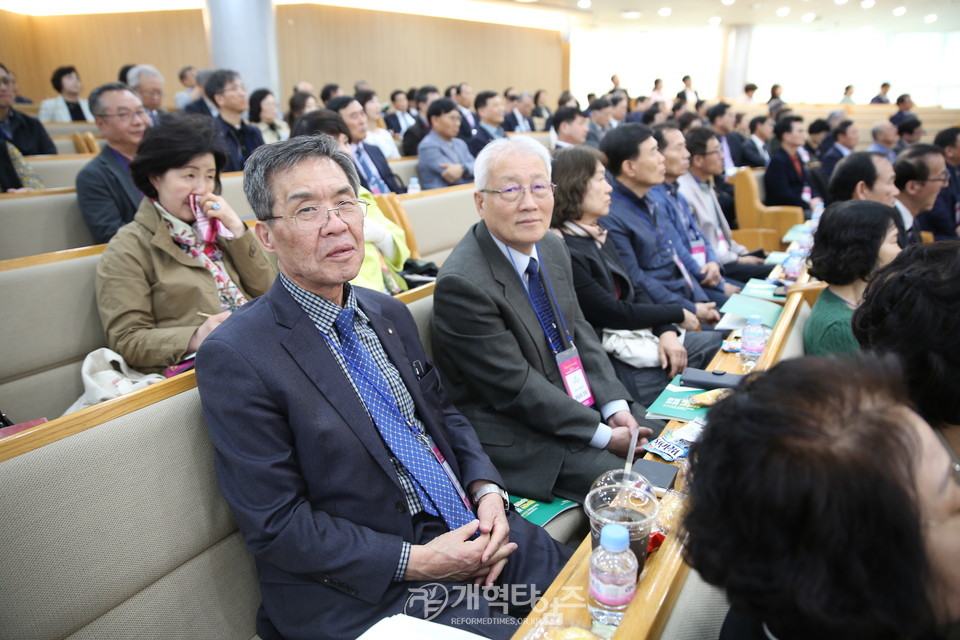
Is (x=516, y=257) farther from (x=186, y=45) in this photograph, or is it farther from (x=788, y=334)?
(x=186, y=45)

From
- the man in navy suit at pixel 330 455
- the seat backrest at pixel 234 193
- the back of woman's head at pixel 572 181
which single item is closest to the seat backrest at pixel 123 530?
the man in navy suit at pixel 330 455

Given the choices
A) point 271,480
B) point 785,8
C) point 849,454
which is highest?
point 785,8

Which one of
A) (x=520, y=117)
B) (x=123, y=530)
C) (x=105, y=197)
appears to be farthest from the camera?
(x=520, y=117)

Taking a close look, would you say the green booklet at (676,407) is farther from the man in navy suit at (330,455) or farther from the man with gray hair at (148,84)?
the man with gray hair at (148,84)

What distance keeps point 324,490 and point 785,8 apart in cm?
1794

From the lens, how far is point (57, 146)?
520cm

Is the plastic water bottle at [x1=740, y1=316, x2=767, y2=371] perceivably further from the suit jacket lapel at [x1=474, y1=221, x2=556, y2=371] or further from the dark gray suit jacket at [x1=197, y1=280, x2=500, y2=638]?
the dark gray suit jacket at [x1=197, y1=280, x2=500, y2=638]

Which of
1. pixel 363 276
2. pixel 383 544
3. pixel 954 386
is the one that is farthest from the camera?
pixel 363 276

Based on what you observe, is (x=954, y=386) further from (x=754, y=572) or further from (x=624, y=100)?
(x=624, y=100)

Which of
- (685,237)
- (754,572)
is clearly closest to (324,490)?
(754,572)

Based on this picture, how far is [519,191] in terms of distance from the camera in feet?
6.20

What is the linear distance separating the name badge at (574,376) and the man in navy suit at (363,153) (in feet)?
7.63

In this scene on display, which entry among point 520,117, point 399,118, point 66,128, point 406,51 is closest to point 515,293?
point 66,128

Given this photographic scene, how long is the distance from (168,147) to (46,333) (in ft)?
2.22
